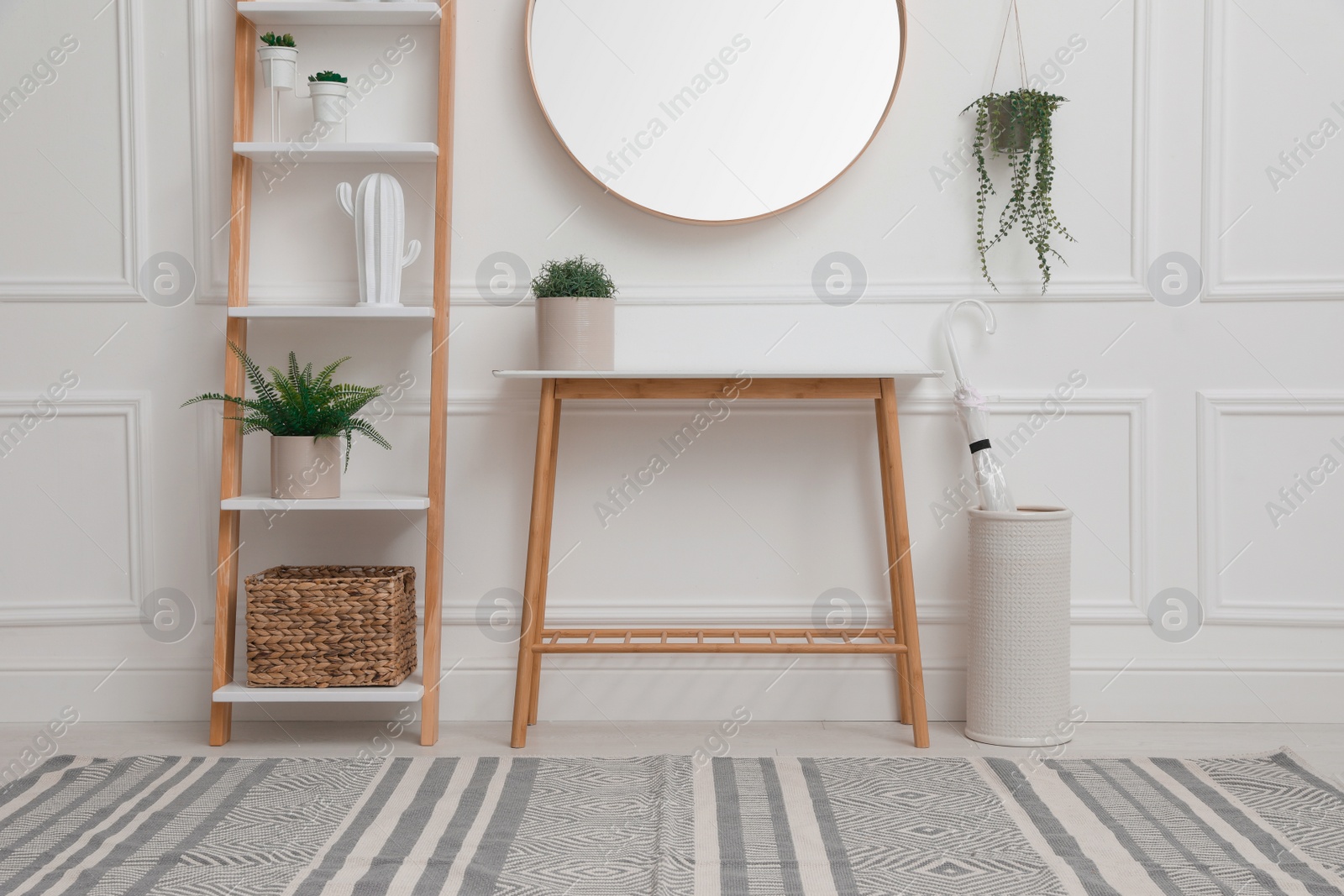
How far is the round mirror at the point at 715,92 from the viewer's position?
2.12 m

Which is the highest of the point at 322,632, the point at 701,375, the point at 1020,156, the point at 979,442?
the point at 1020,156

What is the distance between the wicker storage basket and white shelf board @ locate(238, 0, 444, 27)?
3.96ft

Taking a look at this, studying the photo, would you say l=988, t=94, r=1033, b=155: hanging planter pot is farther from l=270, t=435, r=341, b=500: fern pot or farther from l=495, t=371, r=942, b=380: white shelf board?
l=270, t=435, r=341, b=500: fern pot

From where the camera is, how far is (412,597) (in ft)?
6.93

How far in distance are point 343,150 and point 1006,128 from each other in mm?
1453

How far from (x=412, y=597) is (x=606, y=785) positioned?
25.8 inches

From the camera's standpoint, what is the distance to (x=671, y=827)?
5.12 feet

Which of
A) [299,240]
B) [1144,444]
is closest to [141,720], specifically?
[299,240]

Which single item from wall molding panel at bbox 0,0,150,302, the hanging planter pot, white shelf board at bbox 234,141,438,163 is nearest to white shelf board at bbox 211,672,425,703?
wall molding panel at bbox 0,0,150,302

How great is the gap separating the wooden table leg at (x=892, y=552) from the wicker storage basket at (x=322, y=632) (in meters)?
1.06

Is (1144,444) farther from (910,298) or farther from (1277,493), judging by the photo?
(910,298)

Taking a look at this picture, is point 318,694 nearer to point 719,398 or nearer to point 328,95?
point 719,398

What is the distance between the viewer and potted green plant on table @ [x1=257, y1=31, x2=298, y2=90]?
6.56ft

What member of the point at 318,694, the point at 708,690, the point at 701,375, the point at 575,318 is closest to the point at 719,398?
the point at 701,375
